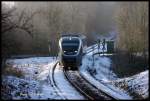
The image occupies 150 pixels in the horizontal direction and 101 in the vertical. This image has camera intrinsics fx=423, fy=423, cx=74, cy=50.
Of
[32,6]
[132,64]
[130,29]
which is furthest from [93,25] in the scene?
[132,64]

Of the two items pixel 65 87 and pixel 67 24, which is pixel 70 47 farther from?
pixel 67 24

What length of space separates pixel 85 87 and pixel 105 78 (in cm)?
573

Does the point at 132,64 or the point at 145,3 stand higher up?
the point at 145,3

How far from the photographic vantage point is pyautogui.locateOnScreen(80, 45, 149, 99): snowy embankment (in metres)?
24.6

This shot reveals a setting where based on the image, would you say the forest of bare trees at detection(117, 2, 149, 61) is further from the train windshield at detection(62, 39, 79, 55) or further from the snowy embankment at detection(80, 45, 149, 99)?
the train windshield at detection(62, 39, 79, 55)

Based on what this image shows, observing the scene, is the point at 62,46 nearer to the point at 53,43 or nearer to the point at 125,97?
the point at 125,97

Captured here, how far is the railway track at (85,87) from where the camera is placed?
23.2 meters

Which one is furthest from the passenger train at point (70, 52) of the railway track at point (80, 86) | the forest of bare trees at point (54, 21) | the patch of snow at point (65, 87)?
the forest of bare trees at point (54, 21)

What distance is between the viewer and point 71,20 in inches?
2918

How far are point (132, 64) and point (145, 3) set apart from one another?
30.9 feet

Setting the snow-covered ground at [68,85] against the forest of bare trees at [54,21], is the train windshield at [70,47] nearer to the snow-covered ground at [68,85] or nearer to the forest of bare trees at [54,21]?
the snow-covered ground at [68,85]

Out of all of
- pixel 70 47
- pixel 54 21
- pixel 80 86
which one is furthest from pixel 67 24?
pixel 80 86

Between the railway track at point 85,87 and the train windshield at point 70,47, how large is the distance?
70.5 inches

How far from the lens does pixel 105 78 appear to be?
32656mm
